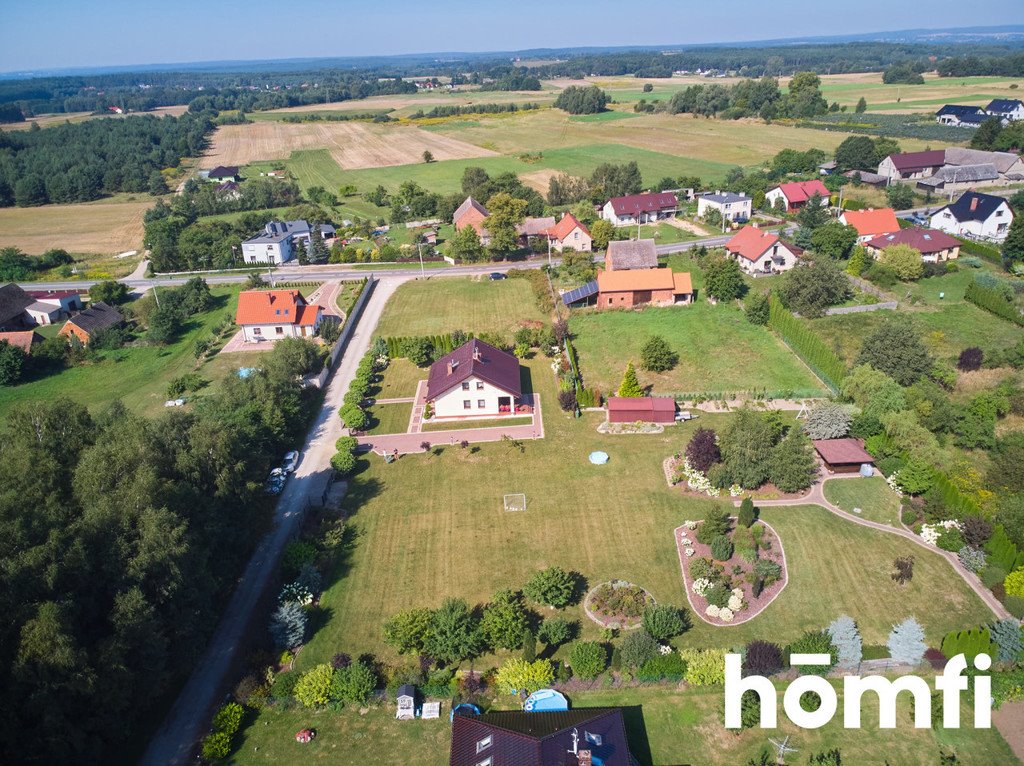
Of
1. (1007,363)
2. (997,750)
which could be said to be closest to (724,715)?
(997,750)

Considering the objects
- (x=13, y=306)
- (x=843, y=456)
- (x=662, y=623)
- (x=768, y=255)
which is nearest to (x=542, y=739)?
(x=662, y=623)

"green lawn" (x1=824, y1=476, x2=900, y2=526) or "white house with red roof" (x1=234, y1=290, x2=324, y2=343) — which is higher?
"white house with red roof" (x1=234, y1=290, x2=324, y2=343)

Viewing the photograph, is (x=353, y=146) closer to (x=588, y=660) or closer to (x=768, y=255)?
(x=768, y=255)

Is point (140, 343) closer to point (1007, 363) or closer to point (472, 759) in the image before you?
point (472, 759)

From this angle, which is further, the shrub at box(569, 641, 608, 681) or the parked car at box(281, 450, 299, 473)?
the parked car at box(281, 450, 299, 473)

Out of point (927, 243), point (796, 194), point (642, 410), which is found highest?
point (796, 194)

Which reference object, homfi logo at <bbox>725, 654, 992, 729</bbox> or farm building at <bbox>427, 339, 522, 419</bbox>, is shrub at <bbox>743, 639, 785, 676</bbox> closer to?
homfi logo at <bbox>725, 654, 992, 729</bbox>

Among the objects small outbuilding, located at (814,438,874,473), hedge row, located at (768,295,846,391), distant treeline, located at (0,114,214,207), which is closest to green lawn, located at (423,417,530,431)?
small outbuilding, located at (814,438,874,473)

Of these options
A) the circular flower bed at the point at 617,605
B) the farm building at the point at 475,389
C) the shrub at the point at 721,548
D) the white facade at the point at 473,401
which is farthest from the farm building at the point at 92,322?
the shrub at the point at 721,548
